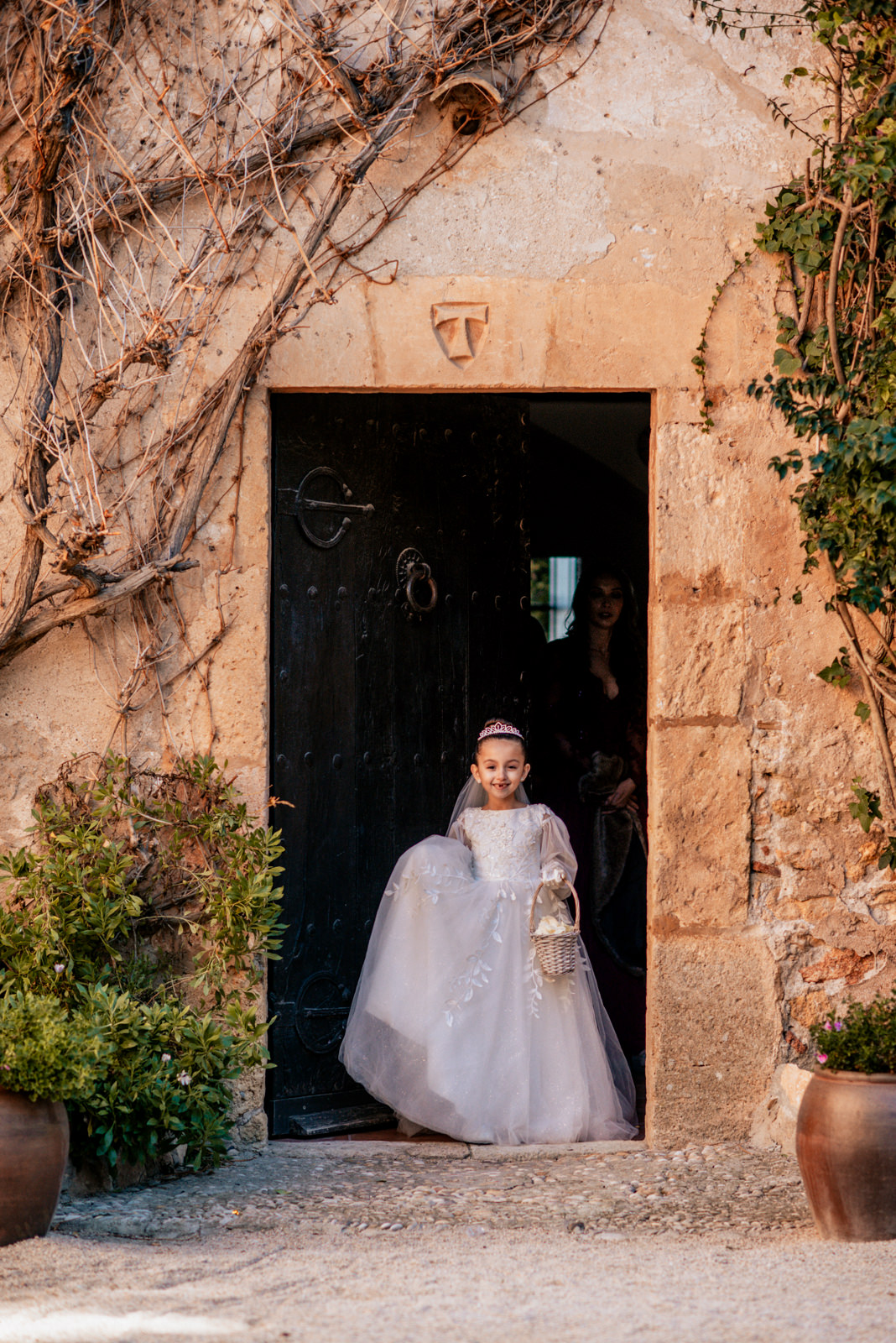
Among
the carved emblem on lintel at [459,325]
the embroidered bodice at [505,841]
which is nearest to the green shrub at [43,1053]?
the embroidered bodice at [505,841]

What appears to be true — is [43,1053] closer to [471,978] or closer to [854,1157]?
[471,978]

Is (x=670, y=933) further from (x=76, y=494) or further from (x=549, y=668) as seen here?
(x=76, y=494)

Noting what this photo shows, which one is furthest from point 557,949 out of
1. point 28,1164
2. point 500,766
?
point 28,1164

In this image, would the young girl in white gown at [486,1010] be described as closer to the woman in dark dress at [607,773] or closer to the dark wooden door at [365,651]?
the dark wooden door at [365,651]

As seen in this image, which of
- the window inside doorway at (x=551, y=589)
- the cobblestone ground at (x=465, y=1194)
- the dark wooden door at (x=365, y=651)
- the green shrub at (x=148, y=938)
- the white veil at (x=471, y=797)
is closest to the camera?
the cobblestone ground at (x=465, y=1194)

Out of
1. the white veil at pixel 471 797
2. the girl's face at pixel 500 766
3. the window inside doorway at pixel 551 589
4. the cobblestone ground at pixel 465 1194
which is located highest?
the window inside doorway at pixel 551 589

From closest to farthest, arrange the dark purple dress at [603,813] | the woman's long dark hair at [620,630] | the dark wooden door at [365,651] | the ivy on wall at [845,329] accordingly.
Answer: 1. the ivy on wall at [845,329]
2. the dark wooden door at [365,651]
3. the dark purple dress at [603,813]
4. the woman's long dark hair at [620,630]

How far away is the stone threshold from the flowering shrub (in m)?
1.02

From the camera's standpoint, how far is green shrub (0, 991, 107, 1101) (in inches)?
116

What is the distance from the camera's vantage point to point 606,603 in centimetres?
556

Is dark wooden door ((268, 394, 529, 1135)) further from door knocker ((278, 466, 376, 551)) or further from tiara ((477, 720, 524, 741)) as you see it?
tiara ((477, 720, 524, 741))

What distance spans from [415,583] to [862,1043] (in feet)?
7.29

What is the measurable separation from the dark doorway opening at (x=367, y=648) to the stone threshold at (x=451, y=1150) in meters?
0.14

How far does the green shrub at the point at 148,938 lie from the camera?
344 cm
